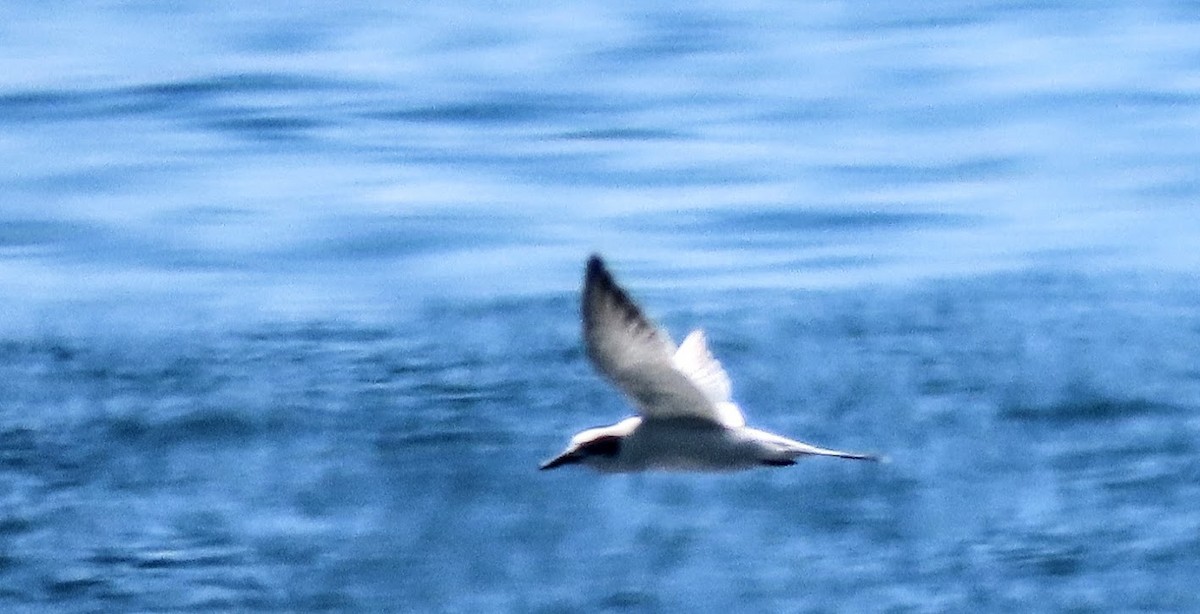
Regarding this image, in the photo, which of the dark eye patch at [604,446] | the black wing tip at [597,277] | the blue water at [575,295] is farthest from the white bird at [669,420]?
the blue water at [575,295]

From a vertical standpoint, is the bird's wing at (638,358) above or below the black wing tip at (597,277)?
below

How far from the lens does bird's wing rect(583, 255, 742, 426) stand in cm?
579

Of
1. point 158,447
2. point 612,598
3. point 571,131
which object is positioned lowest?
point 612,598

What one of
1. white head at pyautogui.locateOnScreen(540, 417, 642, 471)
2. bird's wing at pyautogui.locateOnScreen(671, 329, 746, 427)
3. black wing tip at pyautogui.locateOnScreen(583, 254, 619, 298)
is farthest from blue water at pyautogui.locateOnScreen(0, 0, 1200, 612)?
black wing tip at pyautogui.locateOnScreen(583, 254, 619, 298)

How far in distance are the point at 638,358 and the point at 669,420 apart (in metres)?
0.51

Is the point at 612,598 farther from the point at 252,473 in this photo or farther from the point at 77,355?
the point at 77,355

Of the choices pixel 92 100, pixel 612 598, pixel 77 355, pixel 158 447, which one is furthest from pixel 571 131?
pixel 612 598

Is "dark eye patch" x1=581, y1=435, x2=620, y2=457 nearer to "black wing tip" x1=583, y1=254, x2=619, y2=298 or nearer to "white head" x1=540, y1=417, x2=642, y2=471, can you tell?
"white head" x1=540, y1=417, x2=642, y2=471

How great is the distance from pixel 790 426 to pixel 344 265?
377 cm

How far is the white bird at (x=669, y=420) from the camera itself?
5.98 meters

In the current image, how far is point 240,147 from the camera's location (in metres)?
15.3

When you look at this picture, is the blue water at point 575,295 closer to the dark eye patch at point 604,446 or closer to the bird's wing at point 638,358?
the dark eye patch at point 604,446

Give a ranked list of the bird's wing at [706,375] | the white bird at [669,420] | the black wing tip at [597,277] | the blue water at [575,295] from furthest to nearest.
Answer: the blue water at [575,295] → the bird's wing at [706,375] → the white bird at [669,420] → the black wing tip at [597,277]

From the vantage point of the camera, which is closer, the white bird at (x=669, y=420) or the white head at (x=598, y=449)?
the white bird at (x=669, y=420)
